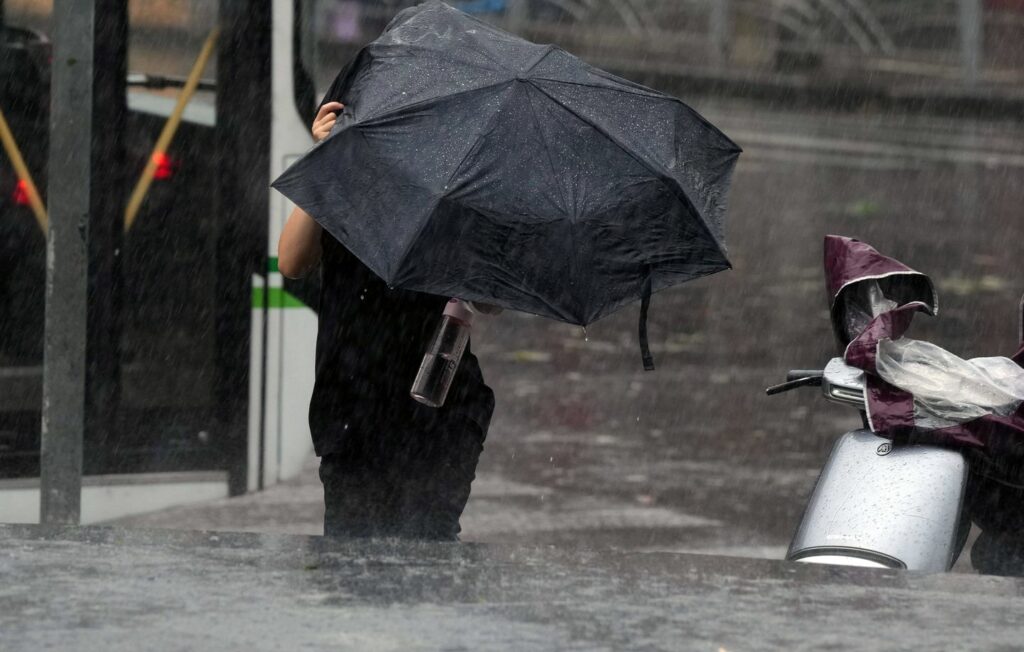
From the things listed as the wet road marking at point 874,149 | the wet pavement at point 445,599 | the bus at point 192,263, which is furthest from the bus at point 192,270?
the wet road marking at point 874,149

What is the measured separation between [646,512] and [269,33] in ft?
8.61

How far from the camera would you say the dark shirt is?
370cm

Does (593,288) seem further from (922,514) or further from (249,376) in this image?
(249,376)

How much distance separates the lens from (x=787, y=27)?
24797 mm

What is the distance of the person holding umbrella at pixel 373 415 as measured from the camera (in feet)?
12.1

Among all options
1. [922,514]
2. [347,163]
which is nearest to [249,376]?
[347,163]

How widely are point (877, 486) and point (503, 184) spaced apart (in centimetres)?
99

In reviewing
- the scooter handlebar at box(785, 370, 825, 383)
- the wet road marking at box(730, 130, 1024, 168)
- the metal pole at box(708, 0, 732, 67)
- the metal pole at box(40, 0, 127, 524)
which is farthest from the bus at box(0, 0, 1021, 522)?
the metal pole at box(708, 0, 732, 67)

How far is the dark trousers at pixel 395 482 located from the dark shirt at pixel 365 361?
23mm

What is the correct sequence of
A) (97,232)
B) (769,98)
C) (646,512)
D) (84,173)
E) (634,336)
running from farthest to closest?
(769,98)
(634,336)
(646,512)
(97,232)
(84,173)

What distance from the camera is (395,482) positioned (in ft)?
12.2

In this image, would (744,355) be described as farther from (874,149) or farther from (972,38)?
(972,38)

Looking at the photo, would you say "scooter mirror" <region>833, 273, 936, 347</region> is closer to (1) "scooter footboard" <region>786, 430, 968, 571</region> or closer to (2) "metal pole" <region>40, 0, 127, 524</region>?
(1) "scooter footboard" <region>786, 430, 968, 571</region>

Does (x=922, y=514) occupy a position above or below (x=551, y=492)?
above
